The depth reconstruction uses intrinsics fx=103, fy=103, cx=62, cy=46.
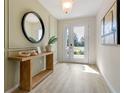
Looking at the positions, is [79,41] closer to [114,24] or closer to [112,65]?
[112,65]

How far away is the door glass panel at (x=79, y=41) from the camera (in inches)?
228

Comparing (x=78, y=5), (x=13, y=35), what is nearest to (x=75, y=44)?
(x=78, y=5)

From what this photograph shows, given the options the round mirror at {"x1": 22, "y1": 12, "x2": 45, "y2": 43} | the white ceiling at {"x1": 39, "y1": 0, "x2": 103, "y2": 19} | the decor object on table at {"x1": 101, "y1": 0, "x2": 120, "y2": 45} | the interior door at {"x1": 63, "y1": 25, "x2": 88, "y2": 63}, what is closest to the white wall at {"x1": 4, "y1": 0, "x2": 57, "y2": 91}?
the round mirror at {"x1": 22, "y1": 12, "x2": 45, "y2": 43}

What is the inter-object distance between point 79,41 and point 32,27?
322 cm

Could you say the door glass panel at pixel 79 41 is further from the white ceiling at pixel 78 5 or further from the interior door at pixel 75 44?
the white ceiling at pixel 78 5

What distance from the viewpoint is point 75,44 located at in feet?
19.5

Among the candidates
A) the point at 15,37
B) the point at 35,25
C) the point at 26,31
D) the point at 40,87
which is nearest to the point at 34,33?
the point at 35,25

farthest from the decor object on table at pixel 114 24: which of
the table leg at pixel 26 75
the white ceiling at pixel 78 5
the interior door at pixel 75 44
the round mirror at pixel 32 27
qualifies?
the interior door at pixel 75 44

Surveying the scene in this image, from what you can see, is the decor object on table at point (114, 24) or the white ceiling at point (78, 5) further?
the white ceiling at point (78, 5)

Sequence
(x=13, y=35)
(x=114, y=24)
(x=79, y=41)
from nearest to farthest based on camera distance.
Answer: (x=114, y=24), (x=13, y=35), (x=79, y=41)

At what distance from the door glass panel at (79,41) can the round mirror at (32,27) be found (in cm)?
252

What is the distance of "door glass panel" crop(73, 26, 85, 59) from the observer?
19.0 feet

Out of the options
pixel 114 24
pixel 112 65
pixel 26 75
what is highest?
pixel 114 24

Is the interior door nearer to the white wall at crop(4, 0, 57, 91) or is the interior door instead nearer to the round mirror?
the round mirror
